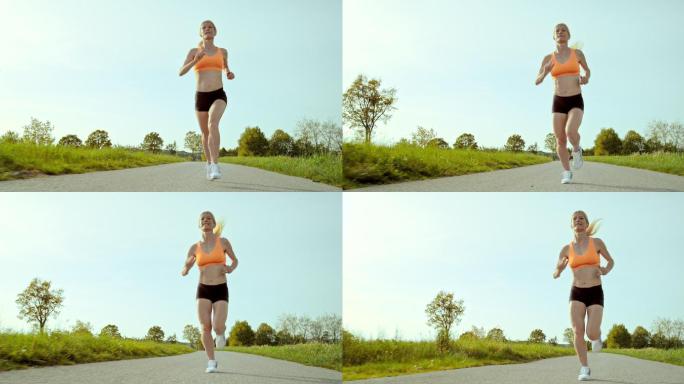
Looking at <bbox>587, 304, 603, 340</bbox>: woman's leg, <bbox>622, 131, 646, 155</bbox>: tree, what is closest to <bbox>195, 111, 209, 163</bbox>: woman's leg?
<bbox>587, 304, 603, 340</bbox>: woman's leg

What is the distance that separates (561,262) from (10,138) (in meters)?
8.30

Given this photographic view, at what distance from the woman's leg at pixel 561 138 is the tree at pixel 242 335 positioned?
6.80 metres

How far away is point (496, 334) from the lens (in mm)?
10227

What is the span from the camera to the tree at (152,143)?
12.5 metres

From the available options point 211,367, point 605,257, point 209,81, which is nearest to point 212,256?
point 211,367

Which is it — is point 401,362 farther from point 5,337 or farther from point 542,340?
point 5,337

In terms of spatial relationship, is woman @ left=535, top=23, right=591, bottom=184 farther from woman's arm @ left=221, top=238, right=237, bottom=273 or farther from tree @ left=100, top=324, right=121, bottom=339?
tree @ left=100, top=324, right=121, bottom=339

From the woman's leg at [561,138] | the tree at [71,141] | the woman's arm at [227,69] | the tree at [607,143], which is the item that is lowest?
the woman's leg at [561,138]

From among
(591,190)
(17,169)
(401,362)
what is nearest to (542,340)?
(401,362)

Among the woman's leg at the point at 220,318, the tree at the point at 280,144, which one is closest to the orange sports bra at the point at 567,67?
the woman's leg at the point at 220,318

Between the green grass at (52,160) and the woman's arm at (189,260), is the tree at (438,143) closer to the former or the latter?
the woman's arm at (189,260)

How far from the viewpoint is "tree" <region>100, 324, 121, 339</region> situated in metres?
10.7

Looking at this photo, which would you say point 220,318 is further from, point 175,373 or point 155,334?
point 155,334

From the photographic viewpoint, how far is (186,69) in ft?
26.7
